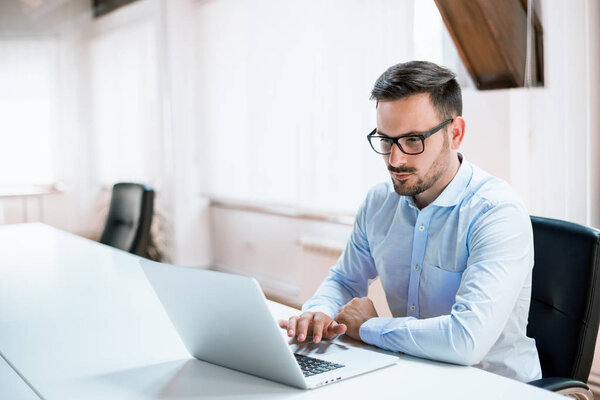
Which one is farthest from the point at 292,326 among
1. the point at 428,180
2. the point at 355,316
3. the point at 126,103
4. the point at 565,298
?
the point at 126,103

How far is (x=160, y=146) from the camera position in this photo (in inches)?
237

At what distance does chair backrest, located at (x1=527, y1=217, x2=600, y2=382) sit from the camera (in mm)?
1494

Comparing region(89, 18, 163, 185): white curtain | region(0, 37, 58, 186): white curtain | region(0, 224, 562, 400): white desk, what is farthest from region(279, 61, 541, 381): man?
region(0, 37, 58, 186): white curtain

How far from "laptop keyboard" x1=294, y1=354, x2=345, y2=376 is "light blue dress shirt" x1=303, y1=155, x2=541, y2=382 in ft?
0.59

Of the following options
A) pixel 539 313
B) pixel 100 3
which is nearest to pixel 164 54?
pixel 100 3

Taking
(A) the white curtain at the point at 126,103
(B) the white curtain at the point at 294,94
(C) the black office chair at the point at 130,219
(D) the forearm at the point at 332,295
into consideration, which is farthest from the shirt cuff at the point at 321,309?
(A) the white curtain at the point at 126,103

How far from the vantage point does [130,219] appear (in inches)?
128

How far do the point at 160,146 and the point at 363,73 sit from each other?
2804 mm

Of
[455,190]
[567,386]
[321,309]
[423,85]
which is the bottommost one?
[567,386]

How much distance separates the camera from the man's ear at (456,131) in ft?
5.66

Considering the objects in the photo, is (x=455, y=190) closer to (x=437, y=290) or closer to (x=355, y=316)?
(x=437, y=290)

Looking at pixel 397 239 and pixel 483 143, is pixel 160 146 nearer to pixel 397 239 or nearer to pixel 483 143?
pixel 483 143

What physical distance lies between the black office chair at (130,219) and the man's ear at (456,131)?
1829mm

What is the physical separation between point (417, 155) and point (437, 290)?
1.18ft
